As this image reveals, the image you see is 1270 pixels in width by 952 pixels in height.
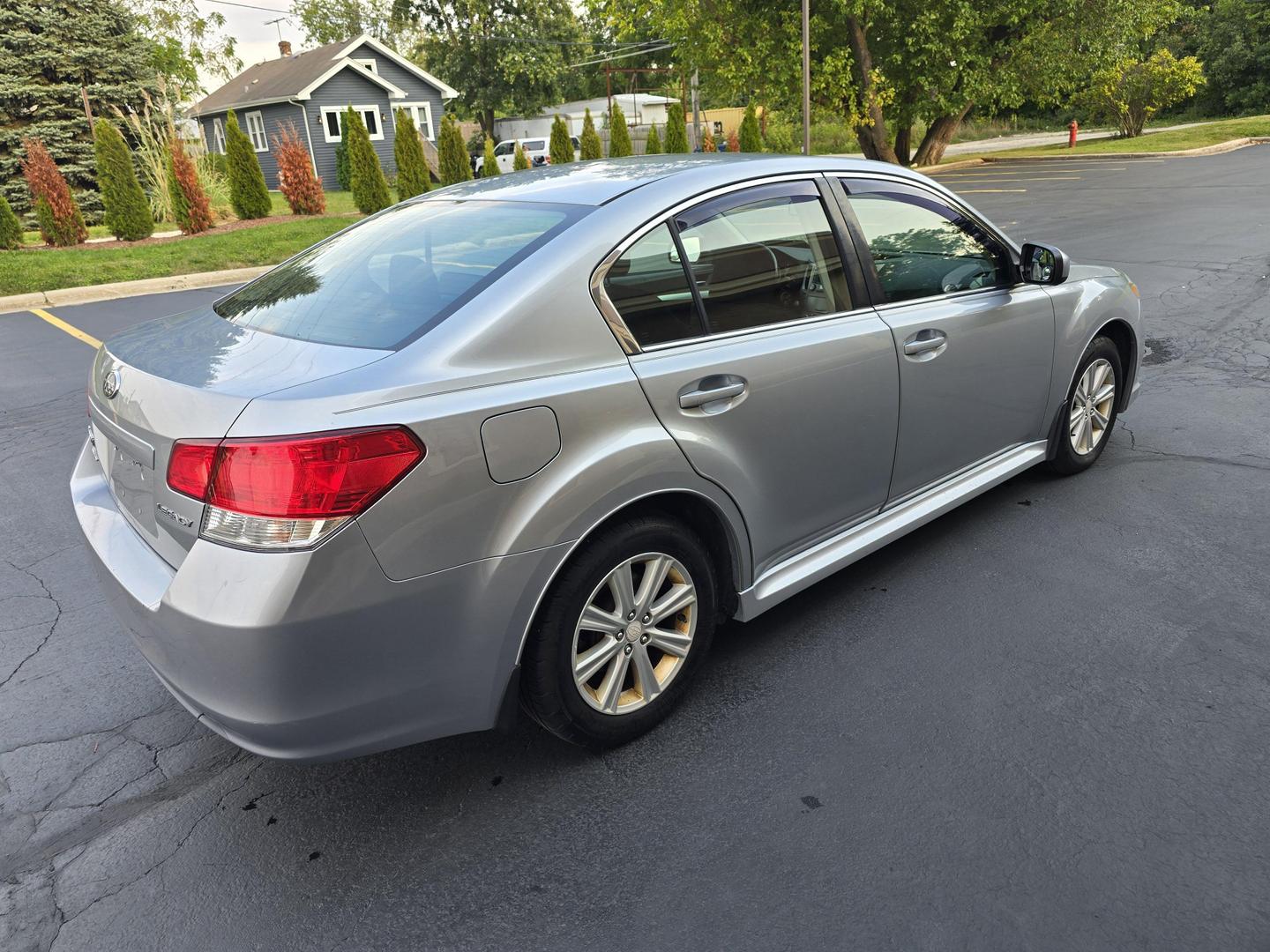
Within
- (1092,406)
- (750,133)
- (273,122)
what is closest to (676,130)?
(750,133)

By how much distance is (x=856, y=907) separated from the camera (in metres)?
2.22

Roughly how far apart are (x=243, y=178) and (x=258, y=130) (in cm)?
2298

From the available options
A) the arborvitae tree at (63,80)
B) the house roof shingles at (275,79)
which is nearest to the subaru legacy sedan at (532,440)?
the arborvitae tree at (63,80)

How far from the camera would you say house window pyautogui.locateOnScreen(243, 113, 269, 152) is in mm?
38844

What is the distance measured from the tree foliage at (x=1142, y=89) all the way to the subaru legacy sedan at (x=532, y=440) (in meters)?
36.3

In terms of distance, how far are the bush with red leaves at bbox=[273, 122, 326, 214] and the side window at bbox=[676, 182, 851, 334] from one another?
18.7 meters

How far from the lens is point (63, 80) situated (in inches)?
990

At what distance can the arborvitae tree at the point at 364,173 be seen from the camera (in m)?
19.3

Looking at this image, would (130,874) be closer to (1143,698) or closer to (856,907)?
(856,907)

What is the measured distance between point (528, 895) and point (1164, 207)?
1688 cm

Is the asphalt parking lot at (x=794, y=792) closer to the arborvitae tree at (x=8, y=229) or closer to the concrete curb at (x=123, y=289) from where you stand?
the concrete curb at (x=123, y=289)

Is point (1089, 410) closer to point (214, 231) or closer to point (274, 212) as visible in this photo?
point (214, 231)

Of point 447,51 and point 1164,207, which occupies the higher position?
point 447,51

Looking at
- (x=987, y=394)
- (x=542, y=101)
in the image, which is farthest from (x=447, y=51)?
(x=987, y=394)
